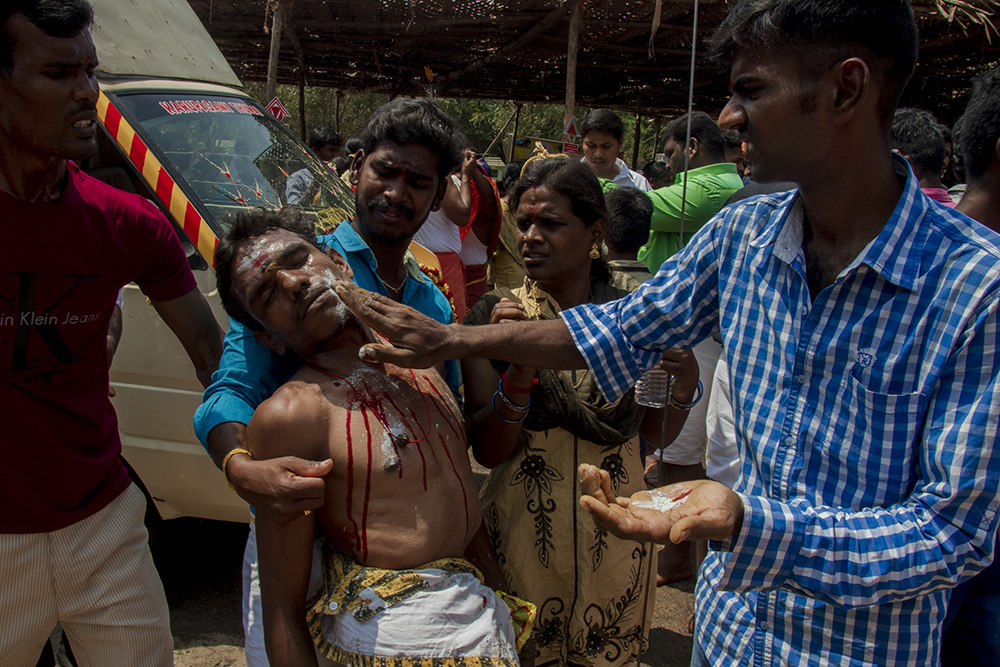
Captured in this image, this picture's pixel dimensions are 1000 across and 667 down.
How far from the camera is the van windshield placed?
309cm

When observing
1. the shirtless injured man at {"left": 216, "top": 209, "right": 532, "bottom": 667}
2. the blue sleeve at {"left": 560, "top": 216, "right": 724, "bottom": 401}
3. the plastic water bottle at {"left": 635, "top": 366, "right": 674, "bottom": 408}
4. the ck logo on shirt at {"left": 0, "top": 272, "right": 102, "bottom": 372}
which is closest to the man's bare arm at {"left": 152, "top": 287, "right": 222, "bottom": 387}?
the ck logo on shirt at {"left": 0, "top": 272, "right": 102, "bottom": 372}

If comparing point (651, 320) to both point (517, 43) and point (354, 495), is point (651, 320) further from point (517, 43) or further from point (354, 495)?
point (517, 43)

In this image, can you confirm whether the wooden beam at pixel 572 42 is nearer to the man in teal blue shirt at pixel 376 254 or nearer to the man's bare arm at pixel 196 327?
the man in teal blue shirt at pixel 376 254

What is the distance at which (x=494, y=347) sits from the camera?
1706mm

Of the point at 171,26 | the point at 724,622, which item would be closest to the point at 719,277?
→ the point at 724,622

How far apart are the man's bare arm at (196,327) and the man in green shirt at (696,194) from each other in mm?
2716

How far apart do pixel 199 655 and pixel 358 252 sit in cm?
213

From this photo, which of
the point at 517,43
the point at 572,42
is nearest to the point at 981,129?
the point at 572,42

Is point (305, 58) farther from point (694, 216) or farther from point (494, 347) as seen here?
point (494, 347)

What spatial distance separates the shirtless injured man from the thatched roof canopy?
6927 millimetres

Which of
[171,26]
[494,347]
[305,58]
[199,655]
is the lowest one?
[199,655]

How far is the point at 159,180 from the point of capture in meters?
2.98

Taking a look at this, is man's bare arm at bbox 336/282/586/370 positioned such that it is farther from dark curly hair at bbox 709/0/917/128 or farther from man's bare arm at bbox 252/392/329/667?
dark curly hair at bbox 709/0/917/128

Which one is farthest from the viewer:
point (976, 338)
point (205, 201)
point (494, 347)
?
point (205, 201)
